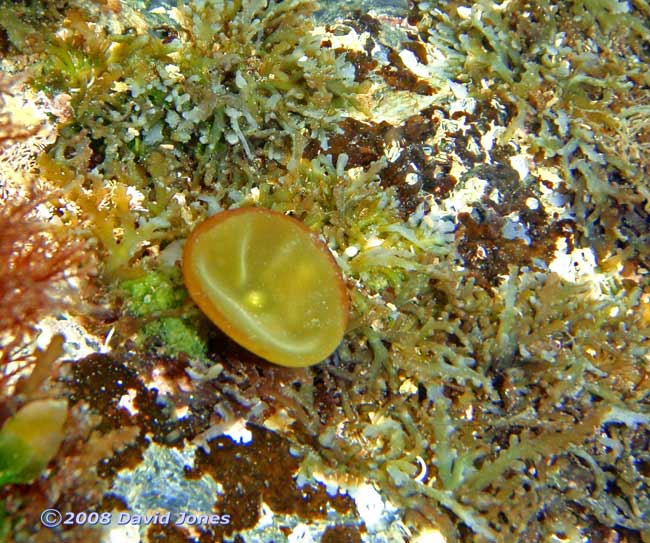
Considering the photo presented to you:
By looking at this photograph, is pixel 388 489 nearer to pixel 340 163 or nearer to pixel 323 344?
pixel 323 344

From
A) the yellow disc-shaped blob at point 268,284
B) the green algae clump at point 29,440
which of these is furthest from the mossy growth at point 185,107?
the green algae clump at point 29,440

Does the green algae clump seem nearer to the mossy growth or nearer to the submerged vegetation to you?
the submerged vegetation

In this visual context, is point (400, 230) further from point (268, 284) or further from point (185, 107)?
point (185, 107)

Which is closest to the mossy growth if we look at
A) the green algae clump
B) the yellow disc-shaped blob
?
the yellow disc-shaped blob

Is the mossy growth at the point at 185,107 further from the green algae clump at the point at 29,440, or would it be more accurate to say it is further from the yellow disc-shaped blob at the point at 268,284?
the green algae clump at the point at 29,440

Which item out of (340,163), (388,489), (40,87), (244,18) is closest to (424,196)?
(340,163)
